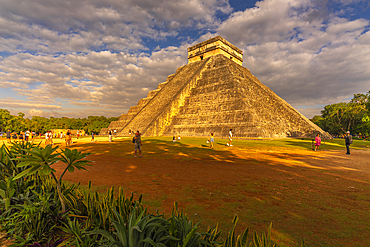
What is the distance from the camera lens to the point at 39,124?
5778 cm

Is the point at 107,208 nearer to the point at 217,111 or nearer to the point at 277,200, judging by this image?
the point at 277,200

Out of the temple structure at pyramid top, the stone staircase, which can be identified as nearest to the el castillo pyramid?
the stone staircase

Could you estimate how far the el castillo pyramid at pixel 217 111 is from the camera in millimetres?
21406

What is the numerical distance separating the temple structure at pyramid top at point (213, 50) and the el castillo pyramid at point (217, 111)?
2457 millimetres

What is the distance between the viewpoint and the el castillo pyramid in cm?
2141

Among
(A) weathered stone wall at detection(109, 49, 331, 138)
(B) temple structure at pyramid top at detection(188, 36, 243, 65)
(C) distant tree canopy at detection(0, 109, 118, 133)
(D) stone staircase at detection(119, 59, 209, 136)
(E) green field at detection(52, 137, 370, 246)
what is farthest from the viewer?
(C) distant tree canopy at detection(0, 109, 118, 133)

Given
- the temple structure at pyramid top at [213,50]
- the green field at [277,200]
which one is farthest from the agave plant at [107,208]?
the temple structure at pyramid top at [213,50]

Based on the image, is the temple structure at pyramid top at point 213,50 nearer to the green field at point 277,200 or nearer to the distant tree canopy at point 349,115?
the distant tree canopy at point 349,115

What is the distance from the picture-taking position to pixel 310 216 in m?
3.13

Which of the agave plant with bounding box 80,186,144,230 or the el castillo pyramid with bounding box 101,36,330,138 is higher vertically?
the el castillo pyramid with bounding box 101,36,330,138

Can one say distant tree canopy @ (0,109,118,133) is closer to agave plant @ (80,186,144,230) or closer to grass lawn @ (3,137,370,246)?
grass lawn @ (3,137,370,246)

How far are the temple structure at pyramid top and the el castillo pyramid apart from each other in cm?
246

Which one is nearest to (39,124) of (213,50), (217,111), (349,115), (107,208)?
(213,50)

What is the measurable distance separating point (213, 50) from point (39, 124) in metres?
61.9
